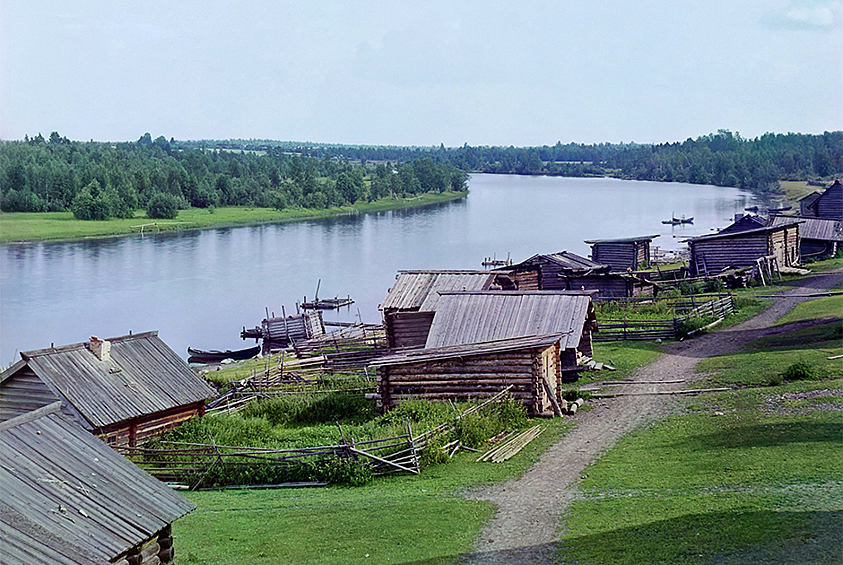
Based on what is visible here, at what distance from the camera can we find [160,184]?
396 ft

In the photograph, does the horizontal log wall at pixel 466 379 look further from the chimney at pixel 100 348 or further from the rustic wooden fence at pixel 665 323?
the rustic wooden fence at pixel 665 323

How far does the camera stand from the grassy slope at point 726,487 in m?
11.7

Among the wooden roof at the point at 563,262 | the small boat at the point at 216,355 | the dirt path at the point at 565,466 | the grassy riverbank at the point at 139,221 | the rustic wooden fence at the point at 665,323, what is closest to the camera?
the dirt path at the point at 565,466

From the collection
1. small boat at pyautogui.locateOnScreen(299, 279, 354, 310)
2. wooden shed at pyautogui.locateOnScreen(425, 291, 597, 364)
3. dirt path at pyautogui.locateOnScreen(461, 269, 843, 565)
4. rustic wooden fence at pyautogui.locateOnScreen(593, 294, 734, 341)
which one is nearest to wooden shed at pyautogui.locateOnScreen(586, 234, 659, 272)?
small boat at pyautogui.locateOnScreen(299, 279, 354, 310)

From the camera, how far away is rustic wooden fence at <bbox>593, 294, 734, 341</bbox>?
33969mm

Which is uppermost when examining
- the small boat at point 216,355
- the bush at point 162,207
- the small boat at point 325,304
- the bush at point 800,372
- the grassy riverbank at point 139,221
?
the bush at point 162,207

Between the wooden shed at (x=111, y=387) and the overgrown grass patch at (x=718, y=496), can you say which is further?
the wooden shed at (x=111, y=387)

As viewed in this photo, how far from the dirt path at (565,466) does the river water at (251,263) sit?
27.1 meters

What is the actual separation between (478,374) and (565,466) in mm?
5350

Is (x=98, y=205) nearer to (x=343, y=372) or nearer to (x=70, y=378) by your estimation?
(x=343, y=372)

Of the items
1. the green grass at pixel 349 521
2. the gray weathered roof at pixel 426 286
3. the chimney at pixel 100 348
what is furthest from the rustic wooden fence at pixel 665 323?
the chimney at pixel 100 348

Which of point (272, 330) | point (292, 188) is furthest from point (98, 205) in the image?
point (272, 330)

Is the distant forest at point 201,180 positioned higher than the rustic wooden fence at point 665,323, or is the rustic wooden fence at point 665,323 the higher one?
→ the distant forest at point 201,180

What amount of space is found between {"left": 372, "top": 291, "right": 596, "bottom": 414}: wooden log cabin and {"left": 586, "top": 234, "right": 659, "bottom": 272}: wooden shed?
1168 inches
